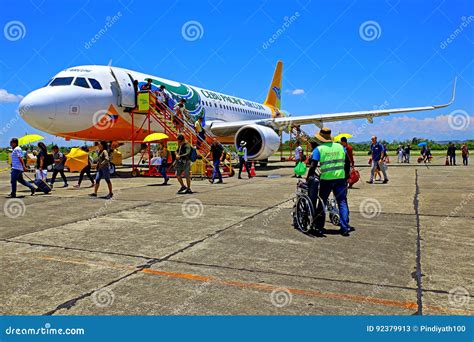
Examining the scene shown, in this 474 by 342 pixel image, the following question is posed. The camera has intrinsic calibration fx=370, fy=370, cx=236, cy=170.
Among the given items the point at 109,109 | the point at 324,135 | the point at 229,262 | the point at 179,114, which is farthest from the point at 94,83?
the point at 229,262

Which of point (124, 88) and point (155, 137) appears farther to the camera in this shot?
point (155, 137)

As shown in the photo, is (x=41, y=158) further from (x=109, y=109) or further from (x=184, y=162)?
(x=184, y=162)

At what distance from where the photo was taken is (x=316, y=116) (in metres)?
22.3

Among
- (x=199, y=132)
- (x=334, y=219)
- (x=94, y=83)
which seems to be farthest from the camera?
(x=199, y=132)

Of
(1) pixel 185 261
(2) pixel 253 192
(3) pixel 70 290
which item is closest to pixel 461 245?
(1) pixel 185 261

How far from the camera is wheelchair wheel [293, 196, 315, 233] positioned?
5824 millimetres

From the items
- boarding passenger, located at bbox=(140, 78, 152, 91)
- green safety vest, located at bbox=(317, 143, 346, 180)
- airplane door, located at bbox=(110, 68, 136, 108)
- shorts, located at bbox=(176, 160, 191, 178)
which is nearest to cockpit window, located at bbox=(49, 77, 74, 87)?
airplane door, located at bbox=(110, 68, 136, 108)

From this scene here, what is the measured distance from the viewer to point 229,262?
4410 millimetres

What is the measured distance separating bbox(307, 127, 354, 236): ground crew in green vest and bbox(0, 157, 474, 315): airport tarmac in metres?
0.52

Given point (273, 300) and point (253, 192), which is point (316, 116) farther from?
point (273, 300)

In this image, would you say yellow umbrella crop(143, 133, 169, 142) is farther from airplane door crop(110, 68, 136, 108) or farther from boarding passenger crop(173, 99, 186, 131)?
airplane door crop(110, 68, 136, 108)

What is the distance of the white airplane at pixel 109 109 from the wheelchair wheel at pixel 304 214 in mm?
10310

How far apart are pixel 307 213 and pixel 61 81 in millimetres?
11775
